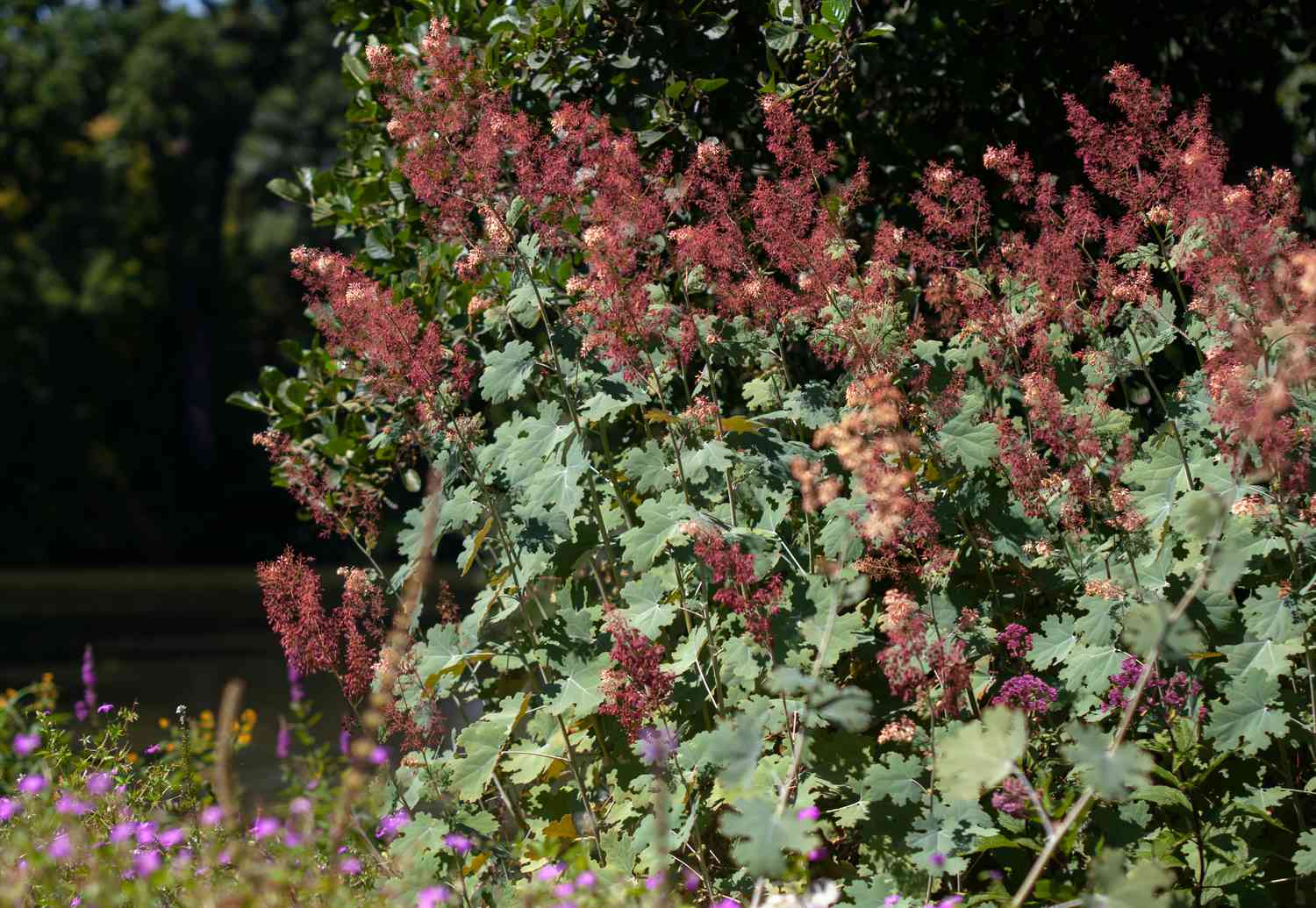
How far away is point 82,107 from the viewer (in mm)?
31328

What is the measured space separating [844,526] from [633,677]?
23.1 inches

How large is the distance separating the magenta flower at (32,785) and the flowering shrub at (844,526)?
2.07 feet

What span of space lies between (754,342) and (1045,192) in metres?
0.80

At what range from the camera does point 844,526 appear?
3146 mm

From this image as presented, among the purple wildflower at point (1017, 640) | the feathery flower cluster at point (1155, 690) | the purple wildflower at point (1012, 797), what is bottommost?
the purple wildflower at point (1012, 797)

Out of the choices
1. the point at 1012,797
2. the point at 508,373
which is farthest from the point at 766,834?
the point at 508,373

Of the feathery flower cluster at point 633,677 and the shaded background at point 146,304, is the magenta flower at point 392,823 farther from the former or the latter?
the shaded background at point 146,304

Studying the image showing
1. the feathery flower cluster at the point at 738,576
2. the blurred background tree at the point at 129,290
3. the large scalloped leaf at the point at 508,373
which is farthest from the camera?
the blurred background tree at the point at 129,290

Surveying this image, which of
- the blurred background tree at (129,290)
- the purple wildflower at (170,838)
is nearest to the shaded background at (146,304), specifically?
the blurred background tree at (129,290)

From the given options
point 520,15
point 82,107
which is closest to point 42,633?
point 520,15

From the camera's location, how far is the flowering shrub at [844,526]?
115 inches

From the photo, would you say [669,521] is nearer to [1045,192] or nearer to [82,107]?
[1045,192]

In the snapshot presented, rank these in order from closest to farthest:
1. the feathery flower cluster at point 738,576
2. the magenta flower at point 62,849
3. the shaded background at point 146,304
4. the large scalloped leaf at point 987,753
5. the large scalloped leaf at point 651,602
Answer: the large scalloped leaf at point 987,753 < the magenta flower at point 62,849 < the feathery flower cluster at point 738,576 < the large scalloped leaf at point 651,602 < the shaded background at point 146,304

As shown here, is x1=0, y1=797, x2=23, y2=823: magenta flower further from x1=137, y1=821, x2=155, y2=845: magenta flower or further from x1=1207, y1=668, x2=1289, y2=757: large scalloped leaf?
x1=1207, y1=668, x2=1289, y2=757: large scalloped leaf
